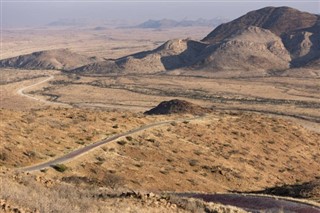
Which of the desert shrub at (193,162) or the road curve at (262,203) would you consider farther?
the desert shrub at (193,162)

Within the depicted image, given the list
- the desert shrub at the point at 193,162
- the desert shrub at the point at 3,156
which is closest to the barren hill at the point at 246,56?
the desert shrub at the point at 193,162

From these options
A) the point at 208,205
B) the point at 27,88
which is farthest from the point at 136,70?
the point at 208,205

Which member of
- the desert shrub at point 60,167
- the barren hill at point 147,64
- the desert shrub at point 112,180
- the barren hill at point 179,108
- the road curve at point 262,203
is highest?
the road curve at point 262,203

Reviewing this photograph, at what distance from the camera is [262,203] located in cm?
2612

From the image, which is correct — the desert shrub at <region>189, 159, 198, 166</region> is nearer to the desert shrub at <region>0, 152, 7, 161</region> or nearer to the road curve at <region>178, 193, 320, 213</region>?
the road curve at <region>178, 193, 320, 213</region>

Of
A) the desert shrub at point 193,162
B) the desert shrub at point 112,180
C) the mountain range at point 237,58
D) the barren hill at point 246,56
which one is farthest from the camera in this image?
the mountain range at point 237,58

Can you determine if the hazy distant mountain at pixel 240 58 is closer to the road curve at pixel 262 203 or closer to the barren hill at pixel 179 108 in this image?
the barren hill at pixel 179 108

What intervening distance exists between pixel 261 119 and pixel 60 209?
52.6m

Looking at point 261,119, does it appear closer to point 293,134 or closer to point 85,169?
point 293,134

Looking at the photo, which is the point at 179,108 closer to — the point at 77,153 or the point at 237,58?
the point at 77,153

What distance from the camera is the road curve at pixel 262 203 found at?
24.5 m

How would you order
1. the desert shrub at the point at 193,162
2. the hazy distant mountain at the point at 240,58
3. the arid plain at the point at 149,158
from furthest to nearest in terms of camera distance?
the hazy distant mountain at the point at 240,58, the desert shrub at the point at 193,162, the arid plain at the point at 149,158

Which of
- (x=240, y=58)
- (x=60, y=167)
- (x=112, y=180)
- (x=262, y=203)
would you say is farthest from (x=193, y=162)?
(x=240, y=58)

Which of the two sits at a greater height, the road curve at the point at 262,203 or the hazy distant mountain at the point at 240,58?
the road curve at the point at 262,203
